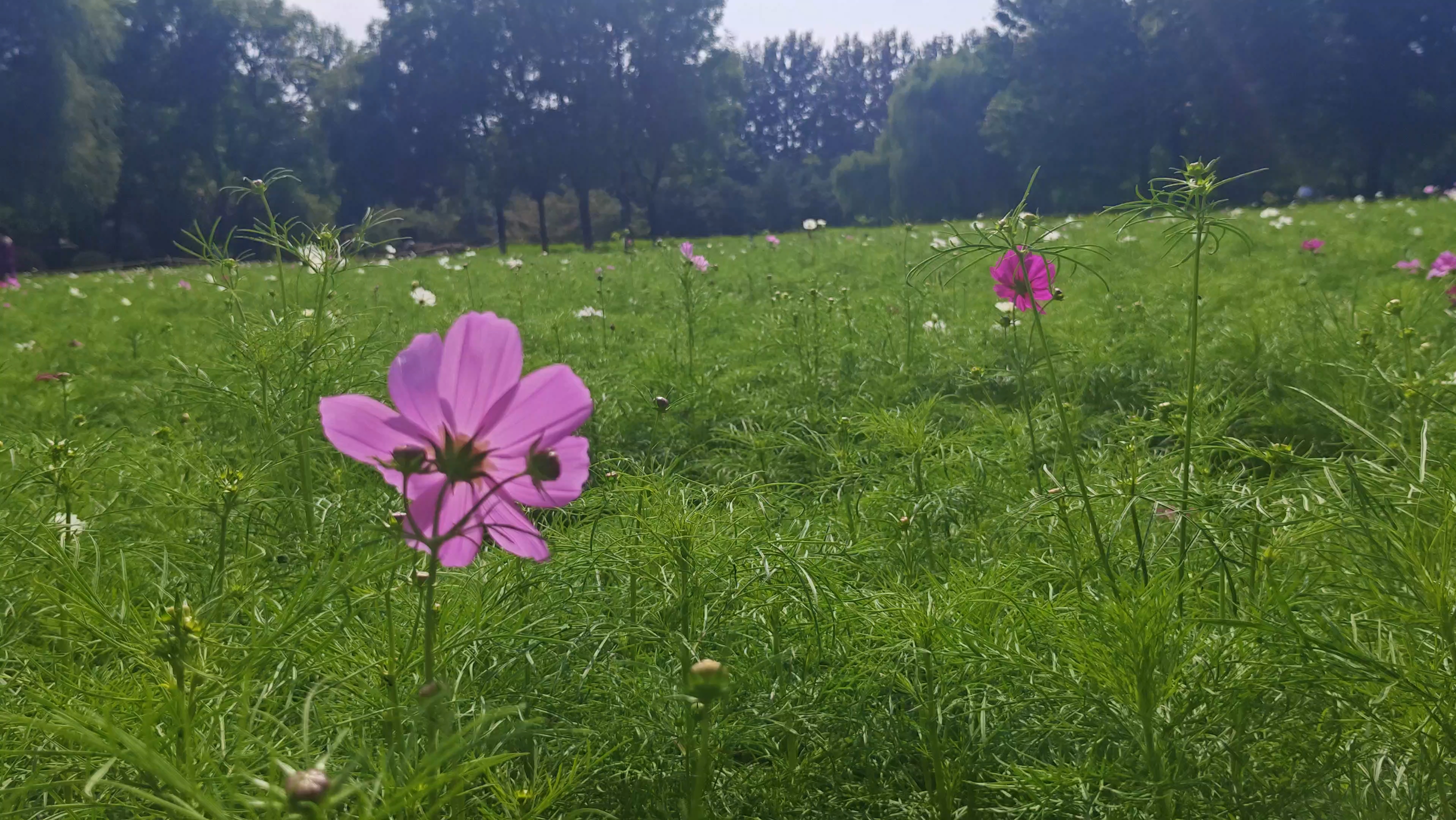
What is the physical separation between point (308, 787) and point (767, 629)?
782mm

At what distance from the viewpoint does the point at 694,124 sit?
26.5 meters

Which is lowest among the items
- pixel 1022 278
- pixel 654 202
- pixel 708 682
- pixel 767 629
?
pixel 767 629

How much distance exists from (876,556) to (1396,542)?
0.75m

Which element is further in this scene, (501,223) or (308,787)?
(501,223)

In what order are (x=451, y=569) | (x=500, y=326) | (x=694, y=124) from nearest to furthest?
1. (x=500, y=326)
2. (x=451, y=569)
3. (x=694, y=124)

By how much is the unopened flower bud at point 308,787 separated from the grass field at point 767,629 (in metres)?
0.01

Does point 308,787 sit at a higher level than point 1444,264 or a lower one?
lower

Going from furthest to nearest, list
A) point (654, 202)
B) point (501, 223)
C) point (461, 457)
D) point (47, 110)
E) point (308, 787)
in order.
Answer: point (654, 202) < point (501, 223) < point (47, 110) < point (461, 457) < point (308, 787)

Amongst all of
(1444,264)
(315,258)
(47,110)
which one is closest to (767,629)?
(315,258)

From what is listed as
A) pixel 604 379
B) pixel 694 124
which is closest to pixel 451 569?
pixel 604 379

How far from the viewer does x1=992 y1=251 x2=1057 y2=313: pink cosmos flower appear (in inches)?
51.0

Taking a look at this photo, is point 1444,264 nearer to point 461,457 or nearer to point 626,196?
point 461,457

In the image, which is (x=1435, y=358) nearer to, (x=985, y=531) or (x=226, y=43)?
(x=985, y=531)

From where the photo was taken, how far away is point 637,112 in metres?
26.1
